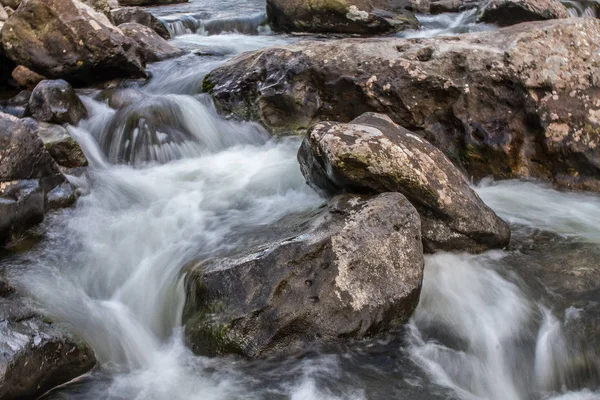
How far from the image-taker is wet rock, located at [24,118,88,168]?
6238mm

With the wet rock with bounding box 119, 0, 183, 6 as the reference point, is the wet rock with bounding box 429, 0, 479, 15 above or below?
below

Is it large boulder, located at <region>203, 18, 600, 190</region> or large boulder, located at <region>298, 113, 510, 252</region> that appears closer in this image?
large boulder, located at <region>298, 113, 510, 252</region>

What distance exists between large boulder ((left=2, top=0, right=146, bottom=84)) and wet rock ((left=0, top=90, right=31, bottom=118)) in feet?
2.09

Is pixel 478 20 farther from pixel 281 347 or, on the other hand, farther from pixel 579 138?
pixel 281 347

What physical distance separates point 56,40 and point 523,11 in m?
9.03

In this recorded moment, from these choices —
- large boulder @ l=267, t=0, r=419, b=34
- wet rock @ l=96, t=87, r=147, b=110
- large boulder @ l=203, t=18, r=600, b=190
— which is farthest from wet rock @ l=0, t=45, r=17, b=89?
large boulder @ l=267, t=0, r=419, b=34

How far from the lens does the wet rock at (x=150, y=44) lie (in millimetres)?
9945

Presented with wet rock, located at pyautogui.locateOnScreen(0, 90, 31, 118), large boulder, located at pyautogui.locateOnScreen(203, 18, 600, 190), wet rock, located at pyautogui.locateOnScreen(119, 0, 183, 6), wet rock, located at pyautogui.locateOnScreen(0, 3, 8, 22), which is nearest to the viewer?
large boulder, located at pyautogui.locateOnScreen(203, 18, 600, 190)

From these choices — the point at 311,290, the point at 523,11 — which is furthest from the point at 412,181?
the point at 523,11

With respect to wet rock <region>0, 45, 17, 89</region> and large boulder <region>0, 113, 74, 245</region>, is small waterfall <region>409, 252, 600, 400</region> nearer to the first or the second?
large boulder <region>0, 113, 74, 245</region>

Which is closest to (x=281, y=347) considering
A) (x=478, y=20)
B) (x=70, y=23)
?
(x=70, y=23)

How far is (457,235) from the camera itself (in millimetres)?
4570

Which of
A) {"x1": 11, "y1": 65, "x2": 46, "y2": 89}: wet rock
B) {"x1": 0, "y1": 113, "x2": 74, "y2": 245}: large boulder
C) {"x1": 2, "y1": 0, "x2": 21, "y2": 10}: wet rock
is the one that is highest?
{"x1": 2, "y1": 0, "x2": 21, "y2": 10}: wet rock

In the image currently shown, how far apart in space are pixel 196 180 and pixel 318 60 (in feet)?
6.99
